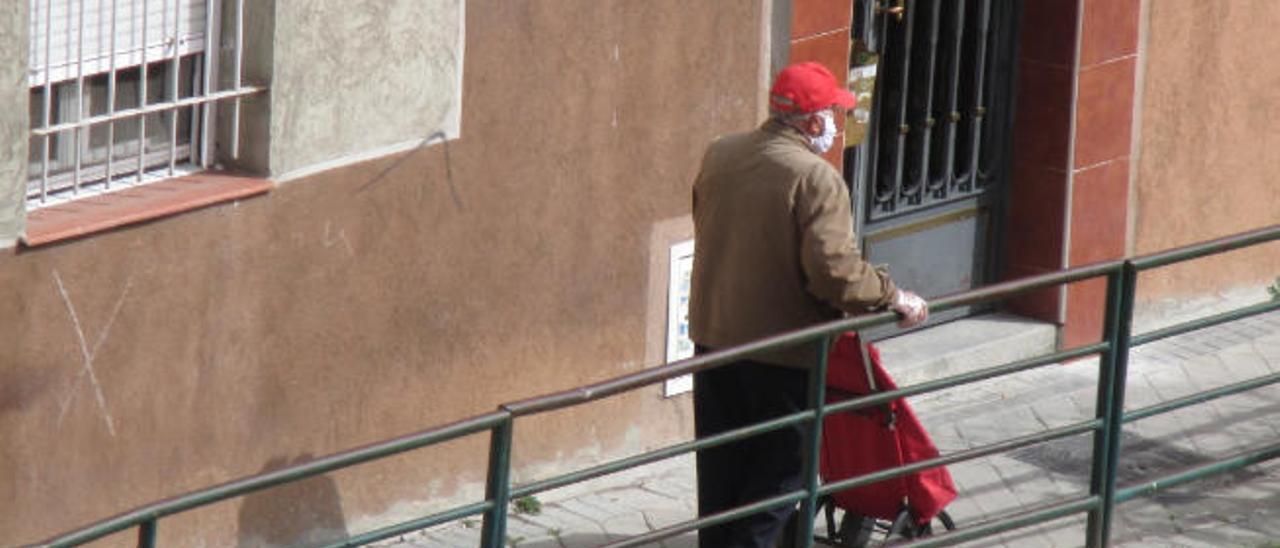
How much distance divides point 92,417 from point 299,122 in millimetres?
1158

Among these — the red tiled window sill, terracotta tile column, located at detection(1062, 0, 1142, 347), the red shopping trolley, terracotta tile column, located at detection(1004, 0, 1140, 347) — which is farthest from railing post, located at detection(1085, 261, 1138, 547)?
terracotta tile column, located at detection(1062, 0, 1142, 347)

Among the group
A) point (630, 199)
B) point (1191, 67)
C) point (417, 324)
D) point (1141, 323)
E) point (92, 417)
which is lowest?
point (92, 417)

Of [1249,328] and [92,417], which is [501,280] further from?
[1249,328]

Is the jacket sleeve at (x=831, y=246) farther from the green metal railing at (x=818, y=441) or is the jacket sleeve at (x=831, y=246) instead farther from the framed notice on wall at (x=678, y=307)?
the framed notice on wall at (x=678, y=307)

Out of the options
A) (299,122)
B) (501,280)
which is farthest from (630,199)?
(299,122)

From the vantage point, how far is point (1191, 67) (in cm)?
1220

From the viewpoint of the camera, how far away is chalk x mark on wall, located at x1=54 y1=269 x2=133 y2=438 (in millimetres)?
8086

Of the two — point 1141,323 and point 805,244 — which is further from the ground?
point 1141,323

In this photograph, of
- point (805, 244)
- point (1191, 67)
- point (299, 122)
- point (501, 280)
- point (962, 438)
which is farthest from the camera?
point (1191, 67)

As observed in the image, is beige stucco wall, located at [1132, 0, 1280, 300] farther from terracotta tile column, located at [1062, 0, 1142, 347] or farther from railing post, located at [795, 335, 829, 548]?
railing post, located at [795, 335, 829, 548]

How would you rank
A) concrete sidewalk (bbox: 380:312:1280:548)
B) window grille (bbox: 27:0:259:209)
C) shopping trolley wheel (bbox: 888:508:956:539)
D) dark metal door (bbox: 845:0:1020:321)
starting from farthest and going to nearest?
dark metal door (bbox: 845:0:1020:321), concrete sidewalk (bbox: 380:312:1280:548), shopping trolley wheel (bbox: 888:508:956:539), window grille (bbox: 27:0:259:209)

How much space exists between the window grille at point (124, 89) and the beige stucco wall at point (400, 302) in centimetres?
31

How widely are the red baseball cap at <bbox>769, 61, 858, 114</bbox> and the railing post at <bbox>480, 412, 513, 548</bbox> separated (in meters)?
1.73

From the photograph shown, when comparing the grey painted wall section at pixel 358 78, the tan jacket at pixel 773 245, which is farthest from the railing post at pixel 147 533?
the grey painted wall section at pixel 358 78
